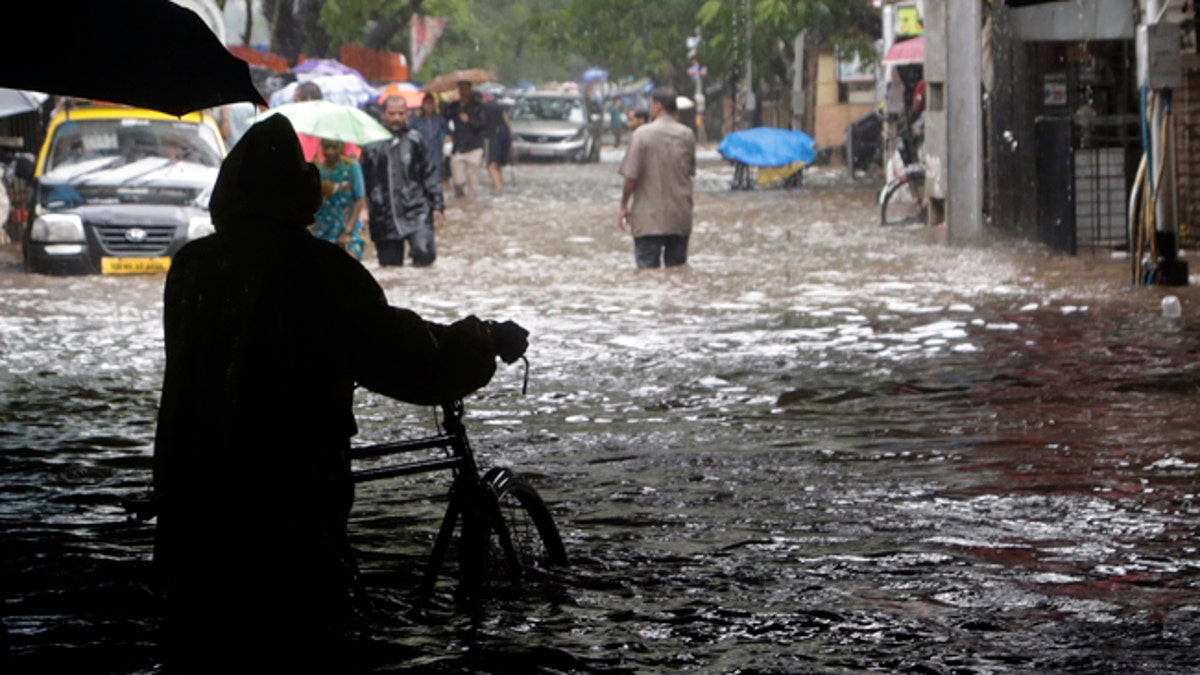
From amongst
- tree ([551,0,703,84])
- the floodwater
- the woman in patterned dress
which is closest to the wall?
tree ([551,0,703,84])

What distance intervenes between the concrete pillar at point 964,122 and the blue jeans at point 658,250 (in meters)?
4.07

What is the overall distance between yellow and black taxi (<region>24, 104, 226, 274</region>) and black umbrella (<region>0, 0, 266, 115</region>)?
1267 centimetres

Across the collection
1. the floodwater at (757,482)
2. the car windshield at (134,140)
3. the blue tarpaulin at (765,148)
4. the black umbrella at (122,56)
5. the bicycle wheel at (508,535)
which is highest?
the black umbrella at (122,56)

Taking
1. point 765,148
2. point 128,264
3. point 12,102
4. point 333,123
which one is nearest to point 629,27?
point 765,148

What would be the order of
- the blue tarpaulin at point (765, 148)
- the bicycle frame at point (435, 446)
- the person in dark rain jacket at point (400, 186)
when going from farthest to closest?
1. the blue tarpaulin at point (765, 148)
2. the person in dark rain jacket at point (400, 186)
3. the bicycle frame at point (435, 446)

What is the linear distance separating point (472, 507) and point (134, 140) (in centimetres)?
1554

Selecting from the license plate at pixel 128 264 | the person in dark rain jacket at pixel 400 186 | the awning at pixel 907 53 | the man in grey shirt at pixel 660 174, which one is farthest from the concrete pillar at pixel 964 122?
the license plate at pixel 128 264

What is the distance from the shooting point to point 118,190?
749 inches

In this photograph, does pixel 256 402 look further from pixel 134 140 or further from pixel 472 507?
pixel 134 140

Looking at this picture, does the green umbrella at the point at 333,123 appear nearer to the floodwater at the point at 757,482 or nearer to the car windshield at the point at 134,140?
the floodwater at the point at 757,482

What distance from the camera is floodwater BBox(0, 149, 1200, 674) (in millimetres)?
5617

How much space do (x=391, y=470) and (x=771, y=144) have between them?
27761 millimetres

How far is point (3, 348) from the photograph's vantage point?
44.3 feet

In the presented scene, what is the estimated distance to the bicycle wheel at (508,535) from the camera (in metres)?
5.29
